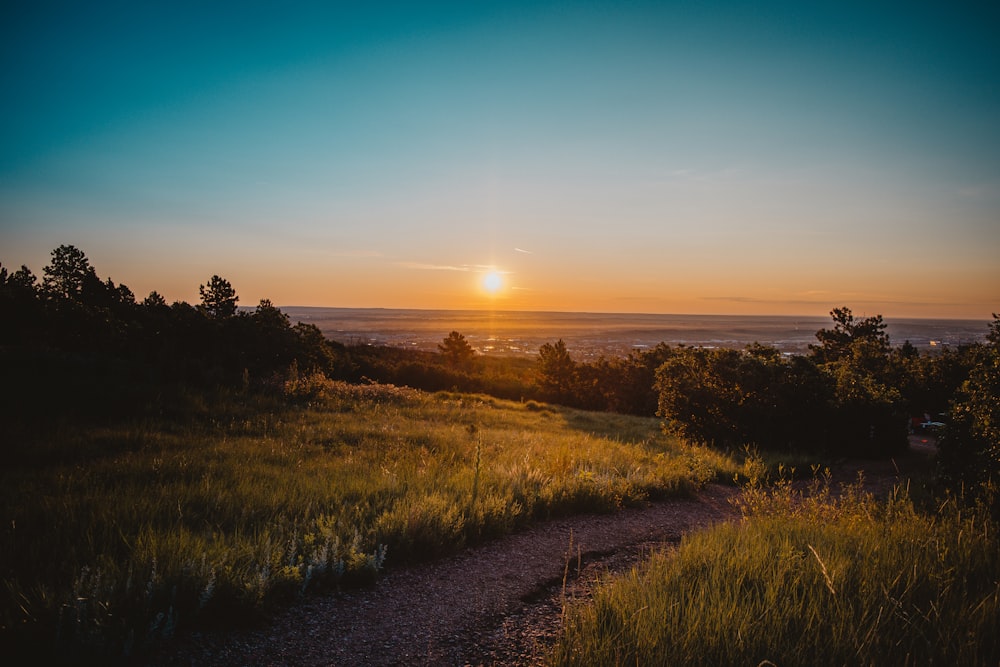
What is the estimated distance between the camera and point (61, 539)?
3.94m

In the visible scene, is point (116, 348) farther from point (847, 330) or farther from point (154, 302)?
point (847, 330)

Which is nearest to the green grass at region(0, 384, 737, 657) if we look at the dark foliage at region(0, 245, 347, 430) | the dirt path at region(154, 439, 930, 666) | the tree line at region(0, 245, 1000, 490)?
the dirt path at region(154, 439, 930, 666)

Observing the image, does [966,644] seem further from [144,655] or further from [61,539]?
[61,539]

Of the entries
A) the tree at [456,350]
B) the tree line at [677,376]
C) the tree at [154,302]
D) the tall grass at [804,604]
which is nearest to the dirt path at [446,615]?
the tall grass at [804,604]

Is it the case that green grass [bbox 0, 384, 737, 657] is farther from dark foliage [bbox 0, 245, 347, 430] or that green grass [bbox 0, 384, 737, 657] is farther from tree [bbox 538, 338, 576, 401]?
tree [bbox 538, 338, 576, 401]

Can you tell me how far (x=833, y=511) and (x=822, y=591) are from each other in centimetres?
278

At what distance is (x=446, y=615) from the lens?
3.65 metres

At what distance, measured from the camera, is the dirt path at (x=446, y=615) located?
305cm

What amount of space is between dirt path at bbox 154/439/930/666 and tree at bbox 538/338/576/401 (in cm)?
3540

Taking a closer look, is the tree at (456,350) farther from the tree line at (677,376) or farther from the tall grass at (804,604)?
the tall grass at (804,604)

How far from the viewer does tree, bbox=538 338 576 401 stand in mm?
40938

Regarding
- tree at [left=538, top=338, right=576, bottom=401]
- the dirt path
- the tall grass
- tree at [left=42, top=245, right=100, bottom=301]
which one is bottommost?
tree at [left=538, top=338, right=576, bottom=401]

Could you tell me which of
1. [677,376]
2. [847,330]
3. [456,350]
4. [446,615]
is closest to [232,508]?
[446,615]

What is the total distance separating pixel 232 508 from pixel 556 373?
38.2 meters
